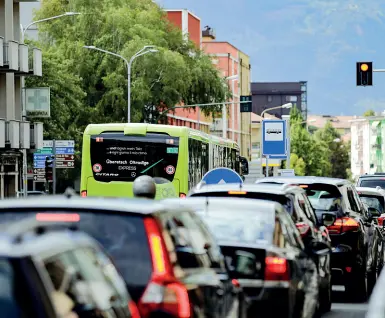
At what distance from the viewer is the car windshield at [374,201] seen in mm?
31277

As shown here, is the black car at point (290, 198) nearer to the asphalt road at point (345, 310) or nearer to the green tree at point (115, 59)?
the asphalt road at point (345, 310)

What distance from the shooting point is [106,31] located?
77.1 m

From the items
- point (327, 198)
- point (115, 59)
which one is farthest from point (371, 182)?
point (115, 59)

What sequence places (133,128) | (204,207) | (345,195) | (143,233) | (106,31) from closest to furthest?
1. (143,233)
2. (204,207)
3. (345,195)
4. (133,128)
5. (106,31)

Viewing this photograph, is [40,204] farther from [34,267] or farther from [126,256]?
[34,267]

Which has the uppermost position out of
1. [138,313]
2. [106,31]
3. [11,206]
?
[106,31]

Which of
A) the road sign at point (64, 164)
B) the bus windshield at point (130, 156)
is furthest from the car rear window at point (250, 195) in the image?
the road sign at point (64, 164)

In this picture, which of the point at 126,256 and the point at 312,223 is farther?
the point at 312,223

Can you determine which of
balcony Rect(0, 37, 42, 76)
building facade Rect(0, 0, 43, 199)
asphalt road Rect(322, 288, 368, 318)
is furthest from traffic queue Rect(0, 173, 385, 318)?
building facade Rect(0, 0, 43, 199)

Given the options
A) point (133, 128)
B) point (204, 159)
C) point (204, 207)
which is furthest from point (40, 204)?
point (204, 159)

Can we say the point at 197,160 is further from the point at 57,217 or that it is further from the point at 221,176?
the point at 57,217

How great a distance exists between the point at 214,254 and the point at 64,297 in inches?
139

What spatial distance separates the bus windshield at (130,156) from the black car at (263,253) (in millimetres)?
18501

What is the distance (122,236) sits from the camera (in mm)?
7895
